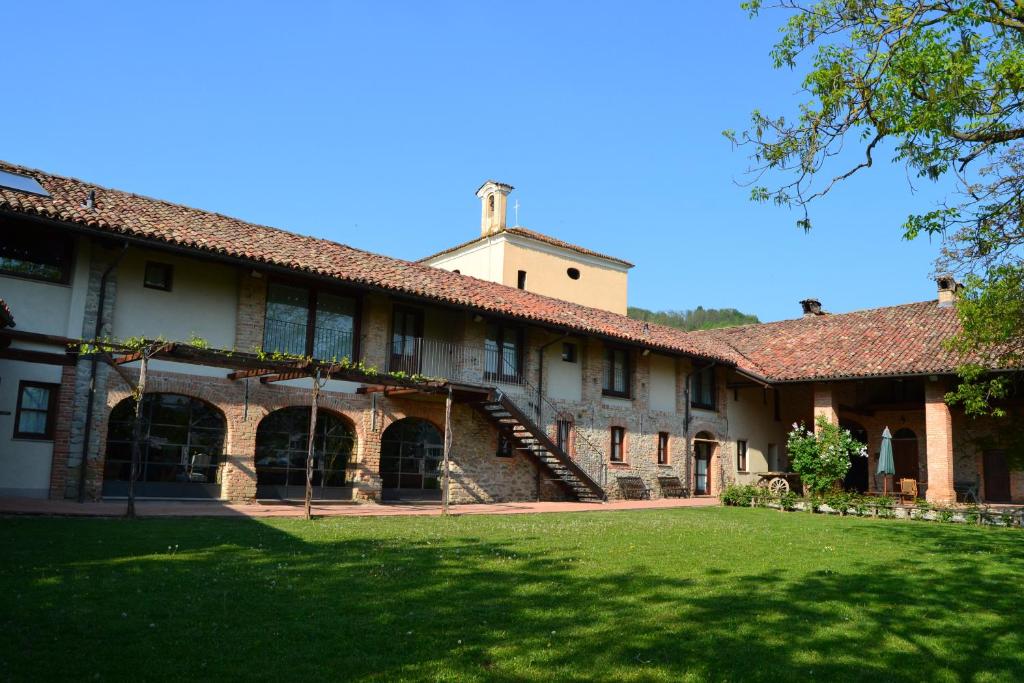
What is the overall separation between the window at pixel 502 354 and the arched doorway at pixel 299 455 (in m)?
4.45

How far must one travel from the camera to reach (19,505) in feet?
39.9

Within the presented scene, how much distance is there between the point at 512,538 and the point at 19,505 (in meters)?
7.59

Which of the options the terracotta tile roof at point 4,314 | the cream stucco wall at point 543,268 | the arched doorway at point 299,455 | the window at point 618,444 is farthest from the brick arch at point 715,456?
the terracotta tile roof at point 4,314

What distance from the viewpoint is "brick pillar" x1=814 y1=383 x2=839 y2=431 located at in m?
24.9

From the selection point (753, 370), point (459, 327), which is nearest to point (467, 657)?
point (459, 327)

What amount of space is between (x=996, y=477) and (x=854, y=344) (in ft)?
18.9

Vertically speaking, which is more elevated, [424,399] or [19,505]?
[424,399]

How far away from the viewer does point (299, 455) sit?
17.3 m

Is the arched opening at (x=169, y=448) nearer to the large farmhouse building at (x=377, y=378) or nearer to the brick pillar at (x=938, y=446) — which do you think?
the large farmhouse building at (x=377, y=378)

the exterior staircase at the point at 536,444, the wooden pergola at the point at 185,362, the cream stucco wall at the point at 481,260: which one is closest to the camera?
the wooden pergola at the point at 185,362

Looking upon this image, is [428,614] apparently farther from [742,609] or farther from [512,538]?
[512,538]

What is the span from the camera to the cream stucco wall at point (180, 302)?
49.2 feet

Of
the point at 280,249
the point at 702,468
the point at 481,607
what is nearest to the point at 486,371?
the point at 280,249

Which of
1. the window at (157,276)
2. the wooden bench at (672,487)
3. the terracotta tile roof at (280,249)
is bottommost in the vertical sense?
the wooden bench at (672,487)
